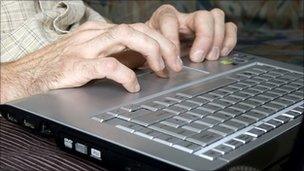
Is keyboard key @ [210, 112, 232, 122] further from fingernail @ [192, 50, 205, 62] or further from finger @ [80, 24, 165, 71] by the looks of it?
fingernail @ [192, 50, 205, 62]

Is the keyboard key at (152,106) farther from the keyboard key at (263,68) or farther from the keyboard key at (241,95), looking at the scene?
the keyboard key at (263,68)

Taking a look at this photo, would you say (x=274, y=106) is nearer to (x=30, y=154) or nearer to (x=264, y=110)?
(x=264, y=110)

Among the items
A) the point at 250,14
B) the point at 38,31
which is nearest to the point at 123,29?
the point at 38,31

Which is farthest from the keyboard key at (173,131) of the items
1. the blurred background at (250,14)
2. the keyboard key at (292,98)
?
the blurred background at (250,14)

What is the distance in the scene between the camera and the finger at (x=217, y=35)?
0.90 metres

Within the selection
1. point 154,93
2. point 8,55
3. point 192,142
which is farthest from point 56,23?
point 192,142

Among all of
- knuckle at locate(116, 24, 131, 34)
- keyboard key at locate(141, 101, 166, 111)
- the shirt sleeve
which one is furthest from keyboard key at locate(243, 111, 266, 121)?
the shirt sleeve

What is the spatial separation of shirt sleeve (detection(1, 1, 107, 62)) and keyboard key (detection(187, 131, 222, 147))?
0.55 metres

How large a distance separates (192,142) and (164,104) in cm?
13

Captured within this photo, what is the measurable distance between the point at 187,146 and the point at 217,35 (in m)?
0.42

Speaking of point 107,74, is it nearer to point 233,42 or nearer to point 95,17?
point 233,42

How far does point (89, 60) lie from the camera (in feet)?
2.34

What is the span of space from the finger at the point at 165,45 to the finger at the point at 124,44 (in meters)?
0.02

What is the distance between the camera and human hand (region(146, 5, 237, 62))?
88 centimetres
